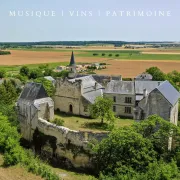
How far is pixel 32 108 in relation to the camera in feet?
101

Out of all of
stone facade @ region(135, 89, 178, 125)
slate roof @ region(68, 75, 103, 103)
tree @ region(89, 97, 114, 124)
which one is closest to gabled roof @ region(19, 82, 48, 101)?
tree @ region(89, 97, 114, 124)

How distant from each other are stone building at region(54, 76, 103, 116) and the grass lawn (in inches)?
60.3

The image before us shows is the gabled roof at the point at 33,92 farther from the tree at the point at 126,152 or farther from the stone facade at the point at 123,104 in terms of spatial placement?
the tree at the point at 126,152

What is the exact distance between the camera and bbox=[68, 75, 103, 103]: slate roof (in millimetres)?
39506

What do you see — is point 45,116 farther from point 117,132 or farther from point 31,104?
point 117,132

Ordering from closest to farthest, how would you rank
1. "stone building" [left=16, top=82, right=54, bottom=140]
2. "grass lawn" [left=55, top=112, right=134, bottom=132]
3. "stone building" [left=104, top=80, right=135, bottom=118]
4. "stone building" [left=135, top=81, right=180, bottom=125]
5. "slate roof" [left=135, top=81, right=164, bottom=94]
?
"stone building" [left=135, top=81, right=180, bottom=125], "stone building" [left=16, top=82, right=54, bottom=140], "grass lawn" [left=55, top=112, right=134, bottom=132], "slate roof" [left=135, top=81, right=164, bottom=94], "stone building" [left=104, top=80, right=135, bottom=118]

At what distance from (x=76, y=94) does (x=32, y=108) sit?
1006 cm

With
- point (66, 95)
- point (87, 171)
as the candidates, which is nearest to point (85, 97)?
point (66, 95)

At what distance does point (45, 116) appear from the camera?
3316 centimetres

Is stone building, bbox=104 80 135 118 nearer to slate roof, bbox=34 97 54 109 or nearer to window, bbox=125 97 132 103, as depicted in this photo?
window, bbox=125 97 132 103

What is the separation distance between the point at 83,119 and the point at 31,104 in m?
9.21

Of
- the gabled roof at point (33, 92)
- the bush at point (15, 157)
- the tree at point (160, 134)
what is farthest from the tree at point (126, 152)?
the gabled roof at point (33, 92)

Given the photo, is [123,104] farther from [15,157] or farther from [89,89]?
[15,157]

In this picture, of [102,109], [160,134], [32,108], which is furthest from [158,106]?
[32,108]
